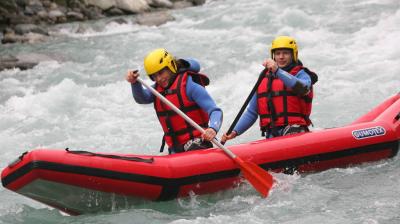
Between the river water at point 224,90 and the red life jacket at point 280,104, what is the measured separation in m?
0.54

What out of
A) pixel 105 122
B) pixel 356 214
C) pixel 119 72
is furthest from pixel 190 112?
pixel 119 72

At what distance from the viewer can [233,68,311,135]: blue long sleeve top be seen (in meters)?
5.84

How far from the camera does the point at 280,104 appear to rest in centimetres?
607

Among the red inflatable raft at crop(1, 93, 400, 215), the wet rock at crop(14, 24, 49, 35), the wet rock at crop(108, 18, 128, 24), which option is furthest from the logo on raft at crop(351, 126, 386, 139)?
the wet rock at crop(108, 18, 128, 24)

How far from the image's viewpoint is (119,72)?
39.7 ft

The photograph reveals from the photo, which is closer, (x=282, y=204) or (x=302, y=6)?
(x=282, y=204)

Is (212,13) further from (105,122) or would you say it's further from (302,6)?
(105,122)

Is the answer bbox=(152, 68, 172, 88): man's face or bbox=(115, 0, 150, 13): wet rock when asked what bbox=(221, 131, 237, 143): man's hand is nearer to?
bbox=(152, 68, 172, 88): man's face

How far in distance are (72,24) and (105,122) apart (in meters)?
7.35

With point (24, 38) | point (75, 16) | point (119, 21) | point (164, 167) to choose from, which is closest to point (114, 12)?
point (75, 16)

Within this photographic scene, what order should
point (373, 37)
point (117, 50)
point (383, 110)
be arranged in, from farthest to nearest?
point (117, 50) → point (373, 37) → point (383, 110)

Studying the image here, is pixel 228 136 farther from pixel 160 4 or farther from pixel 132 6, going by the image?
pixel 160 4

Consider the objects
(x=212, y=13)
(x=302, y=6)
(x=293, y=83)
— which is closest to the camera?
(x=293, y=83)

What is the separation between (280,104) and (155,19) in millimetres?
10252
